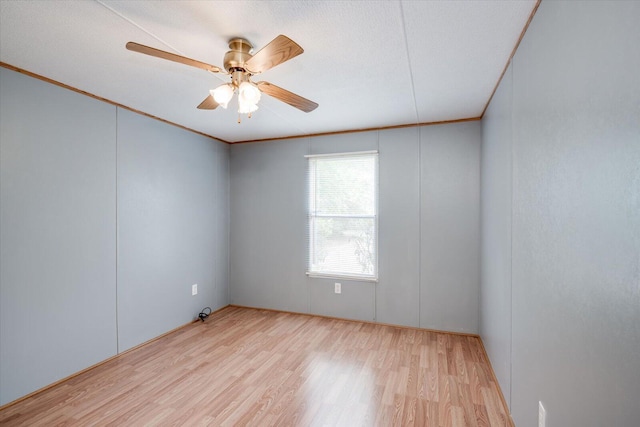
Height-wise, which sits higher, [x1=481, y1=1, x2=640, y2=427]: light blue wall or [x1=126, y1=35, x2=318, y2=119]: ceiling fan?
[x1=126, y1=35, x2=318, y2=119]: ceiling fan

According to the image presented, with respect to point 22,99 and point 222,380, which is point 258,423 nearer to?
point 222,380

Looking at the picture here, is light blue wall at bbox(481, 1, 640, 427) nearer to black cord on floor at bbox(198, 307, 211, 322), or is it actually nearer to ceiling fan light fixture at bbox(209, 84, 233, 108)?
ceiling fan light fixture at bbox(209, 84, 233, 108)

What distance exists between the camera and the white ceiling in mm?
1599

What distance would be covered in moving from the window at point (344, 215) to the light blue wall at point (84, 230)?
5.12 feet

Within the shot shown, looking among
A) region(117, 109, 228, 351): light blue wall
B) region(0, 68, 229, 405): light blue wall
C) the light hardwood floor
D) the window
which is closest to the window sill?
the window

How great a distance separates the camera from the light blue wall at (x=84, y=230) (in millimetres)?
2270

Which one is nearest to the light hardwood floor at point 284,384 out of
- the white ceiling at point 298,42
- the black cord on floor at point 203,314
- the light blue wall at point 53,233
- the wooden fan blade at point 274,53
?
the light blue wall at point 53,233

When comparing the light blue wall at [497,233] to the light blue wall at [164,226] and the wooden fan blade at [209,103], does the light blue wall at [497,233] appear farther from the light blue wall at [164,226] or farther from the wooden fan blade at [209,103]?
the light blue wall at [164,226]

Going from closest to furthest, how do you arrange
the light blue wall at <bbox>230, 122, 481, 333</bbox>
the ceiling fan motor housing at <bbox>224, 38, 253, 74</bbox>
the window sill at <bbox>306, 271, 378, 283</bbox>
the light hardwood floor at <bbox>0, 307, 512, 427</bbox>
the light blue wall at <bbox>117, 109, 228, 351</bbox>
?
1. the ceiling fan motor housing at <bbox>224, 38, 253, 74</bbox>
2. the light hardwood floor at <bbox>0, 307, 512, 427</bbox>
3. the light blue wall at <bbox>117, 109, 228, 351</bbox>
4. the light blue wall at <bbox>230, 122, 481, 333</bbox>
5. the window sill at <bbox>306, 271, 378, 283</bbox>

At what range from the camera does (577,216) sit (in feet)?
3.70

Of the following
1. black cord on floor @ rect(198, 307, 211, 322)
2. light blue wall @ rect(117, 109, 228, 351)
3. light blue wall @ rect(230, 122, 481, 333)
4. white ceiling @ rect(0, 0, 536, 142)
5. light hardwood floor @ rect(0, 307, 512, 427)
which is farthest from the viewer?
black cord on floor @ rect(198, 307, 211, 322)

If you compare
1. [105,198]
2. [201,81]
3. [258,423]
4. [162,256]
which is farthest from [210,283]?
[201,81]

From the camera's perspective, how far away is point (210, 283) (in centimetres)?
429

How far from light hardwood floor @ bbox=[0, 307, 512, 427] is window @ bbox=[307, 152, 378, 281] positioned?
833mm
